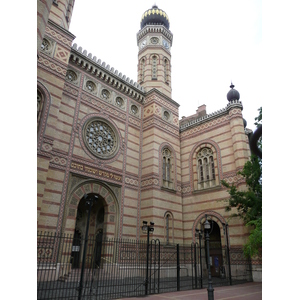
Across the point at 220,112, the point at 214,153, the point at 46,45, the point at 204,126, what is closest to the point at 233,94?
the point at 220,112

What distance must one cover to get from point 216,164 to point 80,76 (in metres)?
10.7

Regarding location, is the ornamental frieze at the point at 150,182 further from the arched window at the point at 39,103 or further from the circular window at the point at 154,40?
the circular window at the point at 154,40

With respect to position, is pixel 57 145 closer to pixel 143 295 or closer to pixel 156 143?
pixel 156 143

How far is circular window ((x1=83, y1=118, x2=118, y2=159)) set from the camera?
14555 millimetres

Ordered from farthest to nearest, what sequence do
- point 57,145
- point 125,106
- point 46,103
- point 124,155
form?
1. point 125,106
2. point 124,155
3. point 57,145
4. point 46,103

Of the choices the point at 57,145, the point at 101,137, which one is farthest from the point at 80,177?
the point at 101,137

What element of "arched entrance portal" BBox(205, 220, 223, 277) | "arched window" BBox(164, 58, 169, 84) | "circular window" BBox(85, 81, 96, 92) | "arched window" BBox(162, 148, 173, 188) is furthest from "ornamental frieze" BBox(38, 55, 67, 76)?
"arched entrance portal" BBox(205, 220, 223, 277)

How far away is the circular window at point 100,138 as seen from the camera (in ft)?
47.8

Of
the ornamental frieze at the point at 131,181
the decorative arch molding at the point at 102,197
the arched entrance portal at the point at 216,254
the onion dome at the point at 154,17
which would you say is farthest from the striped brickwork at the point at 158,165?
the onion dome at the point at 154,17

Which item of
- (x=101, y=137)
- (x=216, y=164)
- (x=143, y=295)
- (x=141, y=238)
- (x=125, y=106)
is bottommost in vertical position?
(x=143, y=295)

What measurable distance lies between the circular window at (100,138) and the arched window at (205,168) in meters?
6.37

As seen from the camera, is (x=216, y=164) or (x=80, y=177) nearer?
(x=80, y=177)
